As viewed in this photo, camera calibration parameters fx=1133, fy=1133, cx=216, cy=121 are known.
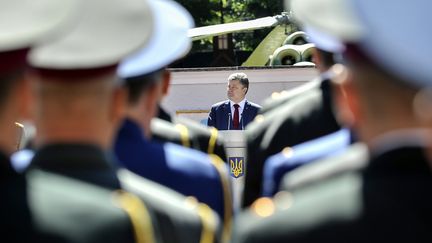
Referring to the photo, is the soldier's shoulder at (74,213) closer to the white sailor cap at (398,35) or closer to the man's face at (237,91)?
the white sailor cap at (398,35)

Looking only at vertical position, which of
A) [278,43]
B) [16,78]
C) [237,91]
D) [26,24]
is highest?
[26,24]

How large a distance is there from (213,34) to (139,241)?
29.6 metres

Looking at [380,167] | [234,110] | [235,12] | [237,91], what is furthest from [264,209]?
[235,12]

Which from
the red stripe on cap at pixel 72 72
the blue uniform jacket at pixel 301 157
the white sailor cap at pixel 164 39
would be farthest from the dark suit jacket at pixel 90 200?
the white sailor cap at pixel 164 39

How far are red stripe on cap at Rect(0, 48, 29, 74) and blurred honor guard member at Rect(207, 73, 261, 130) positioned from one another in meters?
8.68

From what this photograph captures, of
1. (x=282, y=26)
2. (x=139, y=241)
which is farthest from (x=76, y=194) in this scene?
(x=282, y=26)

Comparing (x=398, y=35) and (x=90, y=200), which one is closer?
(x=398, y=35)

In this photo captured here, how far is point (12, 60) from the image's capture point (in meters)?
2.21

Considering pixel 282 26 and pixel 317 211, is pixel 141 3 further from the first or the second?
pixel 282 26

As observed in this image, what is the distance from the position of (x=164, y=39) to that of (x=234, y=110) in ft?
25.8

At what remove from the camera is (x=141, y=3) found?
8.36ft

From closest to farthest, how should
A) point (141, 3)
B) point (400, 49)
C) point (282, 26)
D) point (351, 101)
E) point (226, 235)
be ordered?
point (400, 49), point (351, 101), point (141, 3), point (226, 235), point (282, 26)

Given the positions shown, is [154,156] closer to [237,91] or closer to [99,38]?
[99,38]

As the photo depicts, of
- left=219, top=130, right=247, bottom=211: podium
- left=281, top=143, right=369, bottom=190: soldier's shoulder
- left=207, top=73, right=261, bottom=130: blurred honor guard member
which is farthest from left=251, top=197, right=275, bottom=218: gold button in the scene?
left=207, top=73, right=261, bottom=130: blurred honor guard member
